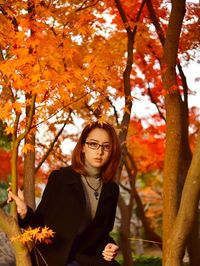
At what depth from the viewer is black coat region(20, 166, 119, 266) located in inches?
157

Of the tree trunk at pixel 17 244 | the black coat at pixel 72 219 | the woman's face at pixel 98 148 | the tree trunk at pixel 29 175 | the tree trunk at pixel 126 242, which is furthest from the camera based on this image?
the tree trunk at pixel 126 242

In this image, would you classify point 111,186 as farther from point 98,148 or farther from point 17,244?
point 17,244

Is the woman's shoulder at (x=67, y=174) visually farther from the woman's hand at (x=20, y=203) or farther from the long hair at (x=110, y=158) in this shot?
the woman's hand at (x=20, y=203)

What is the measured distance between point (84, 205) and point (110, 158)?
442 millimetres

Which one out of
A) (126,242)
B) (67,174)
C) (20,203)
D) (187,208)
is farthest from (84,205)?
(126,242)

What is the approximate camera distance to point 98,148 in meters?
4.11

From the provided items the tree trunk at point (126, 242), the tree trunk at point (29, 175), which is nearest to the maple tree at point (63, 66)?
the tree trunk at point (29, 175)

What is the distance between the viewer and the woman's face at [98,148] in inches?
161

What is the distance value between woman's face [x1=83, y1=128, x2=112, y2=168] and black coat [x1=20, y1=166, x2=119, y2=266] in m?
0.17

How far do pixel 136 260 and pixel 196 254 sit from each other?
5.24 m

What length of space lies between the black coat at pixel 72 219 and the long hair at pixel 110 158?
57 mm

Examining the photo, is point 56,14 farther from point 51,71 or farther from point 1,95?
point 51,71

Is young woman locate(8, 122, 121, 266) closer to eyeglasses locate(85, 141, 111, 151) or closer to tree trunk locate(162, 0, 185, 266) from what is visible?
eyeglasses locate(85, 141, 111, 151)

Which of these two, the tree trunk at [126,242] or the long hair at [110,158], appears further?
the tree trunk at [126,242]
